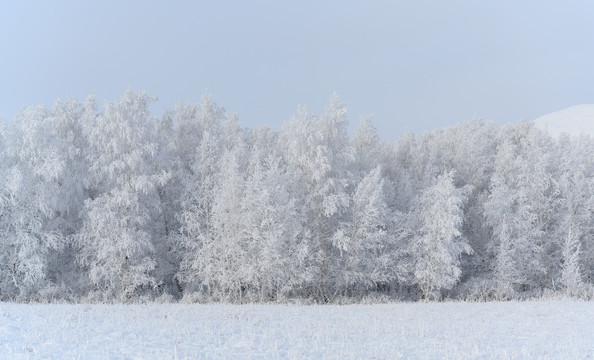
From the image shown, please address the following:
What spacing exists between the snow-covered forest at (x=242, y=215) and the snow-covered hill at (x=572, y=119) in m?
44.2

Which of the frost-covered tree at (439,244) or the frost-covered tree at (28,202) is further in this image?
the frost-covered tree at (439,244)

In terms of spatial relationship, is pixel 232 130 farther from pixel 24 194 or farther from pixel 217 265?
pixel 24 194

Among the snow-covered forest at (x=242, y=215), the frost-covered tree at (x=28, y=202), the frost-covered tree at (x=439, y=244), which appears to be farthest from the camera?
the frost-covered tree at (x=439, y=244)

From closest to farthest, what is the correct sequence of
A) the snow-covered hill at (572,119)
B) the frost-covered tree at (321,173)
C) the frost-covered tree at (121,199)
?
the frost-covered tree at (121,199) < the frost-covered tree at (321,173) < the snow-covered hill at (572,119)

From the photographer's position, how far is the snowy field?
1148cm

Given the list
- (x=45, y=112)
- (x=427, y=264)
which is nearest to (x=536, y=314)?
(x=427, y=264)

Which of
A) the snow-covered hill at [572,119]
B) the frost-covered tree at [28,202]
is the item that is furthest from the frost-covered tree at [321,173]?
the snow-covered hill at [572,119]

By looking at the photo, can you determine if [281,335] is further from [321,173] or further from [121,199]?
[121,199]

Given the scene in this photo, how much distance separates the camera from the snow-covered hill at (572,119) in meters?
81.1

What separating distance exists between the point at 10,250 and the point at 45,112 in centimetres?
939

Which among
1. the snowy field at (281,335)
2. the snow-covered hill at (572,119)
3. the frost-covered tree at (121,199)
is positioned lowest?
the snowy field at (281,335)

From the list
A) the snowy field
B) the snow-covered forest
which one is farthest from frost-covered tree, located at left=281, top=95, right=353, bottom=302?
the snowy field

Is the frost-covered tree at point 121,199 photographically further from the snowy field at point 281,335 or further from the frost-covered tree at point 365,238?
the snowy field at point 281,335

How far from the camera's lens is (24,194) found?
30484 mm
